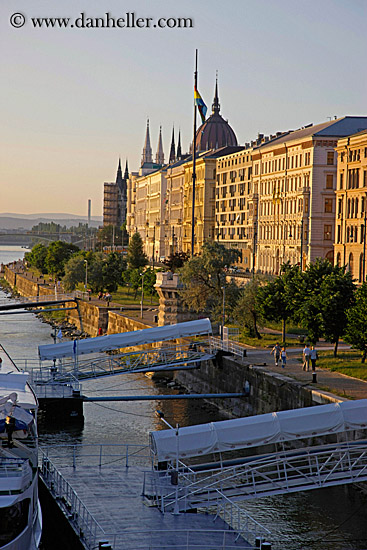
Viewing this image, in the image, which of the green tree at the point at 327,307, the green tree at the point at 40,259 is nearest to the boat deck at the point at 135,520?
the green tree at the point at 327,307

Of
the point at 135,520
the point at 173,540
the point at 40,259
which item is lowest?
the point at 173,540

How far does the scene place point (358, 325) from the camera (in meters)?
47.0

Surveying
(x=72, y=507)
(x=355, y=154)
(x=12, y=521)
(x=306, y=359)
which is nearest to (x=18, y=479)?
(x=12, y=521)

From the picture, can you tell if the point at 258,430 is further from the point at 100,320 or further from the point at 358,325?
the point at 100,320

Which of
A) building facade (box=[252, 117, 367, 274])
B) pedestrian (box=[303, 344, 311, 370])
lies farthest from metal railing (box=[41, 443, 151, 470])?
building facade (box=[252, 117, 367, 274])

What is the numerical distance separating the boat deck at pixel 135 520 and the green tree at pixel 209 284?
39418 millimetres

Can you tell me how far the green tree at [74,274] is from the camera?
4761 inches

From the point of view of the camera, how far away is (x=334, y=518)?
32094mm

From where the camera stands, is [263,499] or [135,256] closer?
[263,499]

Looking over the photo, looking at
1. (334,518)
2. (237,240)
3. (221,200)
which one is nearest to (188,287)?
(334,518)

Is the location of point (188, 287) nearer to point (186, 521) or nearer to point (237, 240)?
point (186, 521)

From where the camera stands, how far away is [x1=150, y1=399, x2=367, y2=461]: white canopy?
27.6 meters

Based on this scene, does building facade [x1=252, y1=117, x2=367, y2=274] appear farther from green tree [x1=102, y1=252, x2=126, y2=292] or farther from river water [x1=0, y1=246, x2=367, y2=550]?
river water [x1=0, y1=246, x2=367, y2=550]

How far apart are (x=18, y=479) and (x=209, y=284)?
48.4 meters
